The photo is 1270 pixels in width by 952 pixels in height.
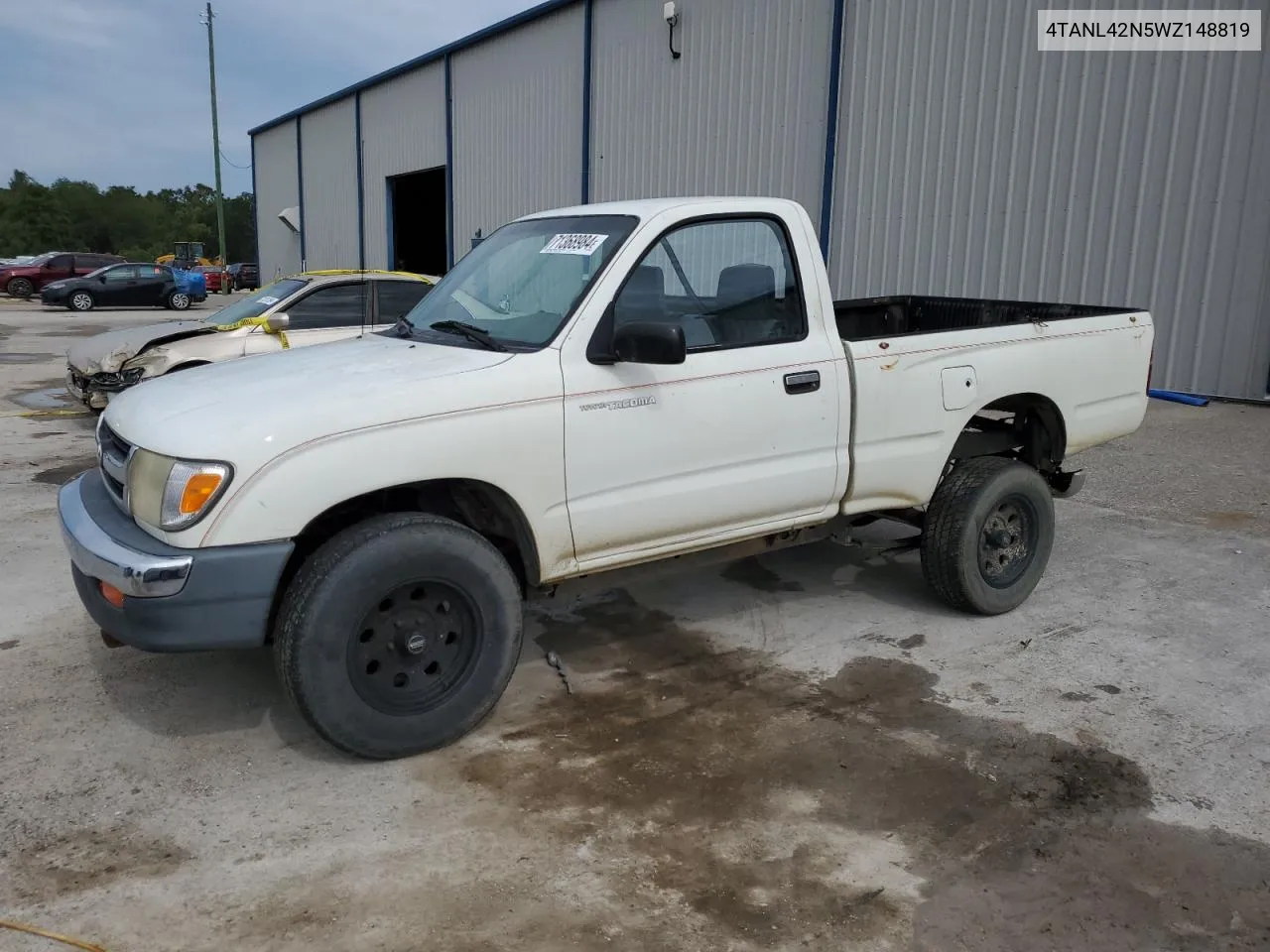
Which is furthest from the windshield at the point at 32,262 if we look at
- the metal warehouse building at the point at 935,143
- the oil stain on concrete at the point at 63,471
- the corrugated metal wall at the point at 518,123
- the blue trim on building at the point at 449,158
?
the oil stain on concrete at the point at 63,471

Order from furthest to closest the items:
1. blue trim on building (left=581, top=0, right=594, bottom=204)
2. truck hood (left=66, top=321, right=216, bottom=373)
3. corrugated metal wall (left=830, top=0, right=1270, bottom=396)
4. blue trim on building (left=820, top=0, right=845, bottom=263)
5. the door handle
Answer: blue trim on building (left=581, top=0, right=594, bottom=204)
blue trim on building (left=820, top=0, right=845, bottom=263)
corrugated metal wall (left=830, top=0, right=1270, bottom=396)
truck hood (left=66, top=321, right=216, bottom=373)
the door handle

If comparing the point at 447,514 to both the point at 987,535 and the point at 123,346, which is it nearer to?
the point at 987,535

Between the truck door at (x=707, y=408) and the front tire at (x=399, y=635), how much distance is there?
48 centimetres

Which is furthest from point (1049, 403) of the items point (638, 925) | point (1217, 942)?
point (638, 925)

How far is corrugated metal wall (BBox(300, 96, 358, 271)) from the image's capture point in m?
27.0

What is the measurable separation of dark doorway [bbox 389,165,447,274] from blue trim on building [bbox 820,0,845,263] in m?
13.6

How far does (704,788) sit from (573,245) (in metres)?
2.23

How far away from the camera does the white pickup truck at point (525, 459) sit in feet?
10.8

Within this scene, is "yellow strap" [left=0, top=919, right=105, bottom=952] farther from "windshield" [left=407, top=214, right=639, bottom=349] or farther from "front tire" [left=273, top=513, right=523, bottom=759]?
"windshield" [left=407, top=214, right=639, bottom=349]

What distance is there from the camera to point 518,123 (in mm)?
19109

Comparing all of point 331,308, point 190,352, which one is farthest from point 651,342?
point 331,308

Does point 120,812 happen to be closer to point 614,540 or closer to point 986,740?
point 614,540

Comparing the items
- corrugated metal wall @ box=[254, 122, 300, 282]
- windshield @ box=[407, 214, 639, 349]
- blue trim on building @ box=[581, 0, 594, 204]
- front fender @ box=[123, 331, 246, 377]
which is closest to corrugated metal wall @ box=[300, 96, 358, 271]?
corrugated metal wall @ box=[254, 122, 300, 282]

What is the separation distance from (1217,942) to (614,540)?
230 cm
